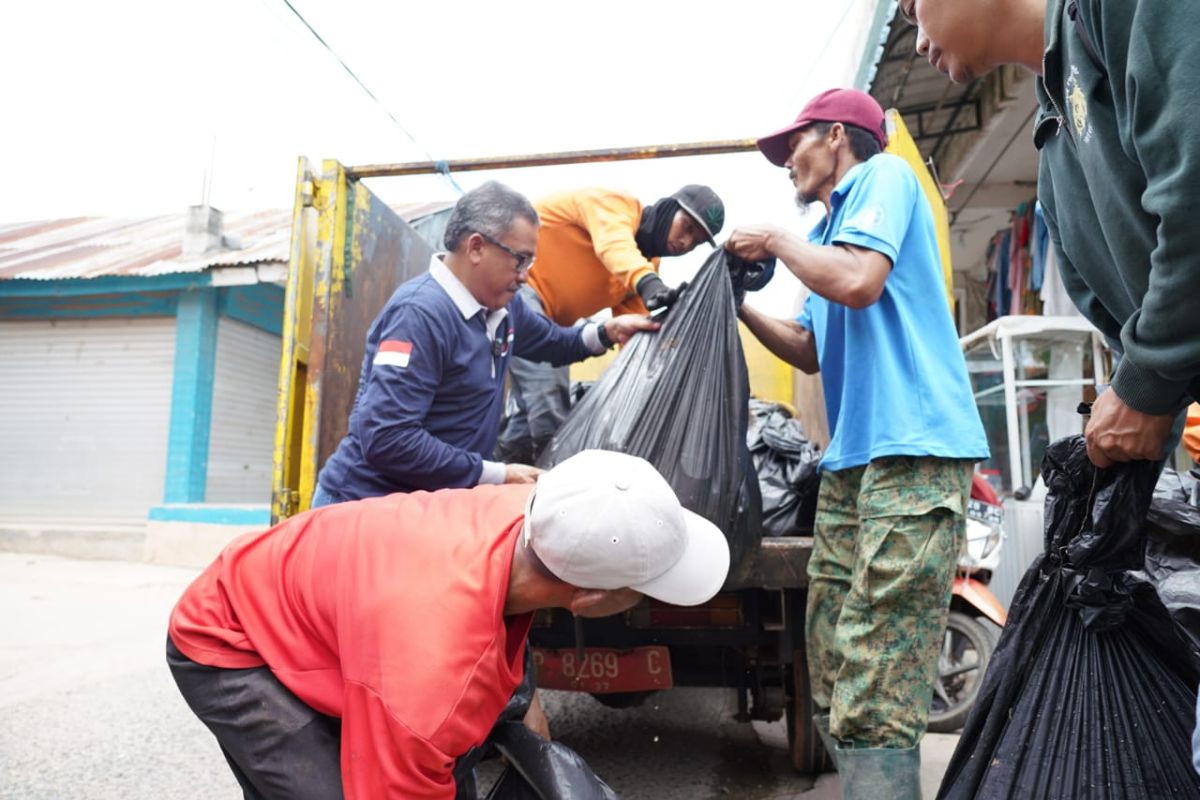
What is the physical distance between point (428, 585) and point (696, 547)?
451mm

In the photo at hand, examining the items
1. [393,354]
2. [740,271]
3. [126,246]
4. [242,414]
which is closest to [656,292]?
[740,271]

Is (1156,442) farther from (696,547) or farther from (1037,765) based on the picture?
(696,547)

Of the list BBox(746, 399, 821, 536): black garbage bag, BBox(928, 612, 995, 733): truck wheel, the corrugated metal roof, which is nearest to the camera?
BBox(746, 399, 821, 536): black garbage bag

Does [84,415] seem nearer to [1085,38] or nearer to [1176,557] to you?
[1176,557]

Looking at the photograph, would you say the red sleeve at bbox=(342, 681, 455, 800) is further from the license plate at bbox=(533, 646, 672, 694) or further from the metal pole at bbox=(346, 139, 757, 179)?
the metal pole at bbox=(346, 139, 757, 179)

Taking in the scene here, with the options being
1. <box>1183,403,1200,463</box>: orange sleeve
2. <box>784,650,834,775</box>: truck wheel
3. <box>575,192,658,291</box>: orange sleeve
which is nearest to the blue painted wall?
<box>575,192,658,291</box>: orange sleeve

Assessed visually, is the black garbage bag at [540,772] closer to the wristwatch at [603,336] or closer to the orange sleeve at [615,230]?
the wristwatch at [603,336]

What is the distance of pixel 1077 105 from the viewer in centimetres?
104

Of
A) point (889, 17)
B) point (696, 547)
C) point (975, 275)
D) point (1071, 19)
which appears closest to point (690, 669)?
point (696, 547)

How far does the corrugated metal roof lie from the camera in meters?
9.66

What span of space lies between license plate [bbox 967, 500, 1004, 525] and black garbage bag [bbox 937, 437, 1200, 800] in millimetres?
2754

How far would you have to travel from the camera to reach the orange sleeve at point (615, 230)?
2748 millimetres

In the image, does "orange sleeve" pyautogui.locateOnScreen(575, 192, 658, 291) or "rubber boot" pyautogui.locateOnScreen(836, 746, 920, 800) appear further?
"orange sleeve" pyautogui.locateOnScreen(575, 192, 658, 291)

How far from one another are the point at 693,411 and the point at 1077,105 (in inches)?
46.3
